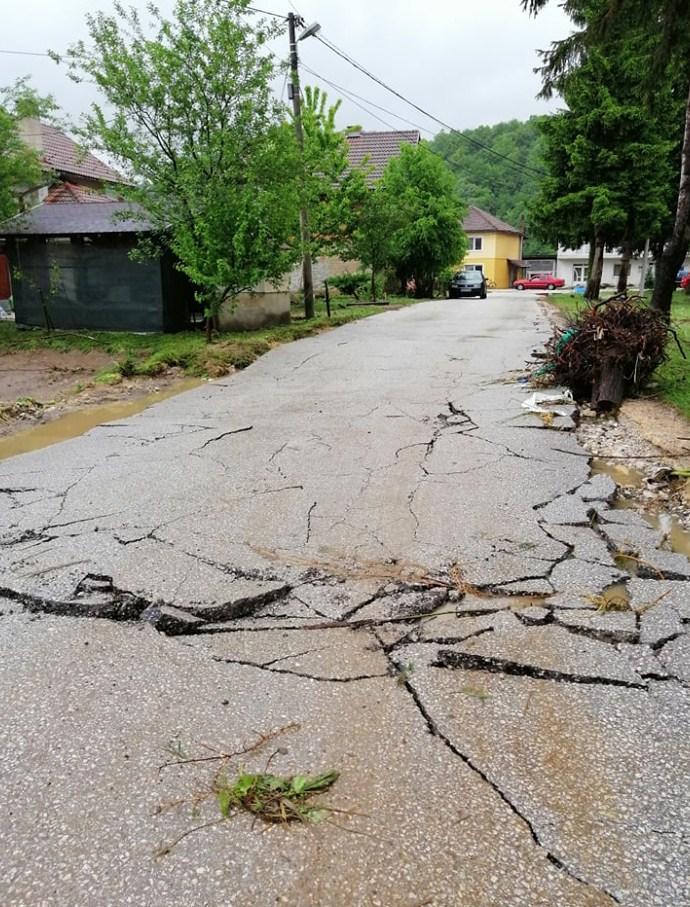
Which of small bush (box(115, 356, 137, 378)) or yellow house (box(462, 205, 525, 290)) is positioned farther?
yellow house (box(462, 205, 525, 290))

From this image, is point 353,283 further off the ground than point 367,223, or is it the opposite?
point 367,223

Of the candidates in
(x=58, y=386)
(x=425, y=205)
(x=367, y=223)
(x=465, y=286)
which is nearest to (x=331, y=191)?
(x=367, y=223)

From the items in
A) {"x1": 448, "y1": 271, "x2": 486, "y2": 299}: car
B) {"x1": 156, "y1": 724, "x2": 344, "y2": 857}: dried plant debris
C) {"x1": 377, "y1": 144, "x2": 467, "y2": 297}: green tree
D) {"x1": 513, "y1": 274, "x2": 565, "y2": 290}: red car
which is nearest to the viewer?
{"x1": 156, "y1": 724, "x2": 344, "y2": 857}: dried plant debris

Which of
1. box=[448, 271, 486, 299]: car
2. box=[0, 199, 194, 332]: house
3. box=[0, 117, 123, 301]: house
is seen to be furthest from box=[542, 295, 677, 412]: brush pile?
box=[448, 271, 486, 299]: car

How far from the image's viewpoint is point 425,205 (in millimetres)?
30812

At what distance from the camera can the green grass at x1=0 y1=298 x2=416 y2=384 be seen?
11734mm

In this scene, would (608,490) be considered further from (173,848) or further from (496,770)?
(173,848)

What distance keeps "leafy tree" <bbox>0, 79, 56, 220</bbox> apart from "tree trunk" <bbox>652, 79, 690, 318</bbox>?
43.6ft

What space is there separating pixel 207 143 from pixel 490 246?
50.5m

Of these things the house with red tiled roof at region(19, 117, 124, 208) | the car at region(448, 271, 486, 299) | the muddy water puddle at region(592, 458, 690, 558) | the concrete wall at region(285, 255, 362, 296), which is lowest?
the muddy water puddle at region(592, 458, 690, 558)

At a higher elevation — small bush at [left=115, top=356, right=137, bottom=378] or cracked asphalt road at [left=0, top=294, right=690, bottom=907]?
small bush at [left=115, top=356, right=137, bottom=378]

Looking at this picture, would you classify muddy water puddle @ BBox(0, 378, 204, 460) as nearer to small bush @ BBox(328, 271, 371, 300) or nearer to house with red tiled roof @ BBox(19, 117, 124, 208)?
house with red tiled roof @ BBox(19, 117, 124, 208)

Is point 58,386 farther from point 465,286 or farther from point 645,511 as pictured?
point 465,286

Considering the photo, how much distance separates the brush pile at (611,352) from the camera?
800cm
